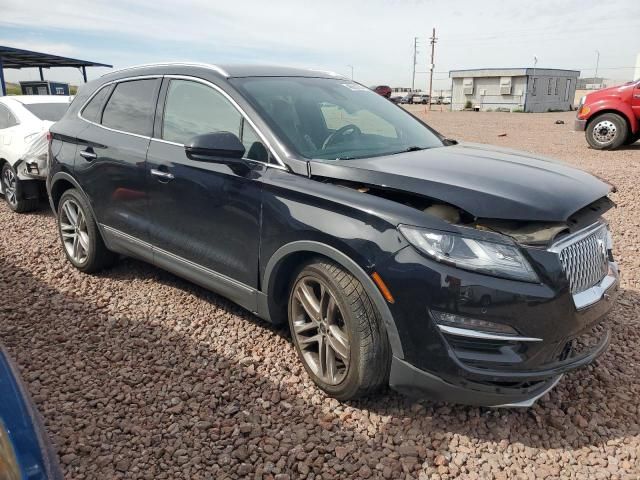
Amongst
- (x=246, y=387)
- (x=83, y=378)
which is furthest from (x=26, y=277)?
(x=246, y=387)

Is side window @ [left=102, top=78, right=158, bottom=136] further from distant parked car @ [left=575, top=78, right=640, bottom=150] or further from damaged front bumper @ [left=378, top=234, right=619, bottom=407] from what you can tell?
distant parked car @ [left=575, top=78, right=640, bottom=150]

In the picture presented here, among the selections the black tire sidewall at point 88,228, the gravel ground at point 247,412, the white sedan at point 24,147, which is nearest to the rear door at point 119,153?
the black tire sidewall at point 88,228

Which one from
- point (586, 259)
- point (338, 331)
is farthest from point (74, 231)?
point (586, 259)

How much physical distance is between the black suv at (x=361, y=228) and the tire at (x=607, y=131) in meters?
10.4

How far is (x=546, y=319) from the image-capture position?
7.55 ft

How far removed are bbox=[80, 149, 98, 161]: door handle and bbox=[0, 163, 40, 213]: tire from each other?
3.33 metres

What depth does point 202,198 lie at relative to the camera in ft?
10.9

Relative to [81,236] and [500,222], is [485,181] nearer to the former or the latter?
[500,222]

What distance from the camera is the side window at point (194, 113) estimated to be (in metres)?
3.30

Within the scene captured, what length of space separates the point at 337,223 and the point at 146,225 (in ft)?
6.17

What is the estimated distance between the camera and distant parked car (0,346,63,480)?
1.30 m

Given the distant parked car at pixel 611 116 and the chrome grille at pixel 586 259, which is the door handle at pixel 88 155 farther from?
the distant parked car at pixel 611 116

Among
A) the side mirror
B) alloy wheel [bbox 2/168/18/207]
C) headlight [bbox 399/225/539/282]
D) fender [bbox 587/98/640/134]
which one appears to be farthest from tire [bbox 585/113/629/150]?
alloy wheel [bbox 2/168/18/207]

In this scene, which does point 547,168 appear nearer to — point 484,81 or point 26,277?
point 26,277
